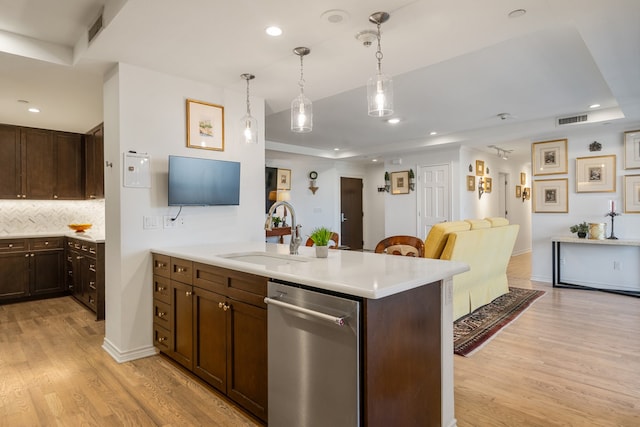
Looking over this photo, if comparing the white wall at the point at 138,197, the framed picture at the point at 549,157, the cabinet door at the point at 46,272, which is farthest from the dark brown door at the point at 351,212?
the white wall at the point at 138,197

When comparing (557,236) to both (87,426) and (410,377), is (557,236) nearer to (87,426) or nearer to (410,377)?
(410,377)

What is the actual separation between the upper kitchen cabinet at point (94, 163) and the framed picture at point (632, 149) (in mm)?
7135

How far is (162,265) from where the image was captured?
2.87 metres

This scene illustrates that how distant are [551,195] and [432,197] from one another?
211cm

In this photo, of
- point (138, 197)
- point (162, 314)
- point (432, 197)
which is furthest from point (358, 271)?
point (432, 197)

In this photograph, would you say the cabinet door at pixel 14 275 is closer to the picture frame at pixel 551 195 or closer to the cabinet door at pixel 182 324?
the cabinet door at pixel 182 324

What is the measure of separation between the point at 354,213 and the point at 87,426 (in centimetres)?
851

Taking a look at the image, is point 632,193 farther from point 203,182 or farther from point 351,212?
point 351,212

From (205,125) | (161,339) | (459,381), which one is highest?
(205,125)

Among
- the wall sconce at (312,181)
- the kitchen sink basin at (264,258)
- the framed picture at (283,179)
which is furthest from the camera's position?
the wall sconce at (312,181)

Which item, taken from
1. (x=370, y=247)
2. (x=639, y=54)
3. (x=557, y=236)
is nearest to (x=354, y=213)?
(x=370, y=247)

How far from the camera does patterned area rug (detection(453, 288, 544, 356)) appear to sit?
3.16 metres

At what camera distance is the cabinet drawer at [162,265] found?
109 inches

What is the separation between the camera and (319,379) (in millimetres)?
1583
